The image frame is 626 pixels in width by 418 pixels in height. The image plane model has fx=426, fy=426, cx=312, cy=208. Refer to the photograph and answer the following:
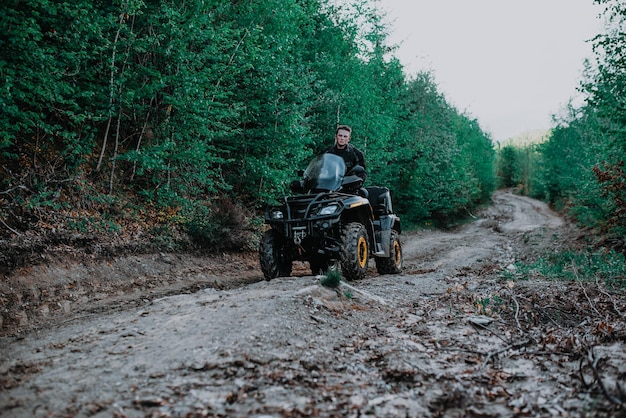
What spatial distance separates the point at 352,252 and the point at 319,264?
114 centimetres

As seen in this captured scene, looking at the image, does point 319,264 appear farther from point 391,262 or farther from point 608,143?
point 608,143

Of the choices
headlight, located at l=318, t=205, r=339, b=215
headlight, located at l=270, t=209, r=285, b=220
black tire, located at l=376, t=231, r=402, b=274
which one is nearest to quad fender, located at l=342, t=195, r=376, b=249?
headlight, located at l=318, t=205, r=339, b=215

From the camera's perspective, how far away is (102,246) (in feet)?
25.2

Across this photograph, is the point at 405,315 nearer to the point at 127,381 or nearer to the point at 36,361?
the point at 127,381

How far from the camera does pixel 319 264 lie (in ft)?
25.8

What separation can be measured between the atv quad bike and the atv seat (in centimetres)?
65

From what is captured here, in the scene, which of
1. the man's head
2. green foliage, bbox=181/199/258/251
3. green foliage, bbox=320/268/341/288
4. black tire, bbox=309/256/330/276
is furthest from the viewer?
green foliage, bbox=181/199/258/251

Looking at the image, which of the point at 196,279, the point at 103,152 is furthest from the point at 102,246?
the point at 103,152

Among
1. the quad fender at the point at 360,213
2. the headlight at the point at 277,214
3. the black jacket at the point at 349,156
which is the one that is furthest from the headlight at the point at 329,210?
the black jacket at the point at 349,156

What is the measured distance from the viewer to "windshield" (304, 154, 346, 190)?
774 cm

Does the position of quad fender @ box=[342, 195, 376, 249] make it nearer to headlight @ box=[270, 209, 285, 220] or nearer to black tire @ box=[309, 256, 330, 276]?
black tire @ box=[309, 256, 330, 276]

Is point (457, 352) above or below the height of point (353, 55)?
below

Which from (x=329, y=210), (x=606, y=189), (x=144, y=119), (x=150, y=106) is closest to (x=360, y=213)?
(x=329, y=210)

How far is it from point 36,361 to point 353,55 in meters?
20.7
